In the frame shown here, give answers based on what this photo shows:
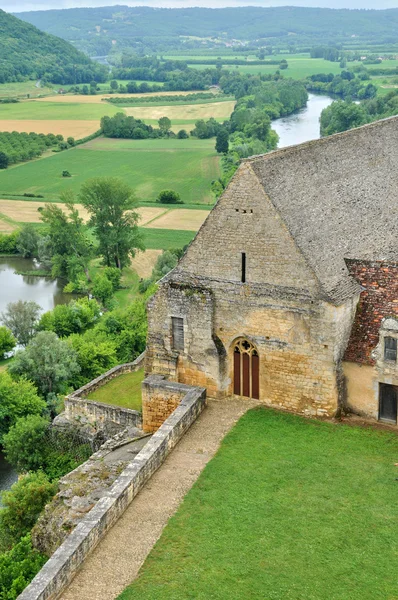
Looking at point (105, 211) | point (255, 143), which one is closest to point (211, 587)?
point (105, 211)

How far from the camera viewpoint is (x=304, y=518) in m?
21.7

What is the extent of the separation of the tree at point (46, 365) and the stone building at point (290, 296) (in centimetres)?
1961

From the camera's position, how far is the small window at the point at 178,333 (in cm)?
2931

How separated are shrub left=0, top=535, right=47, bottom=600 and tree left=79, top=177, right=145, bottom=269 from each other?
5433 cm

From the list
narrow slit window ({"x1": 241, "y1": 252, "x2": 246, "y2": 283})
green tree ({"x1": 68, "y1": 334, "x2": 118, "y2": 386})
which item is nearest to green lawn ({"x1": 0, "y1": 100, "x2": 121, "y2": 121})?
green tree ({"x1": 68, "y1": 334, "x2": 118, "y2": 386})

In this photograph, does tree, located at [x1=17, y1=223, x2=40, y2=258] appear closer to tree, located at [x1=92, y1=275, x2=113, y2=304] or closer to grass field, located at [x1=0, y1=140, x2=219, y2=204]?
tree, located at [x1=92, y1=275, x2=113, y2=304]

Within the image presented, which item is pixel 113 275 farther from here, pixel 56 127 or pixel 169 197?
pixel 56 127

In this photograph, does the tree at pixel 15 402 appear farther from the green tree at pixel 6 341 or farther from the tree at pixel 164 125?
the tree at pixel 164 125

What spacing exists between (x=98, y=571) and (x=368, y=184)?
706 inches

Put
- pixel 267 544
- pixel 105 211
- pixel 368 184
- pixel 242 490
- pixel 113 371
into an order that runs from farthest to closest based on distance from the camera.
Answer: pixel 105 211
pixel 113 371
pixel 368 184
pixel 242 490
pixel 267 544

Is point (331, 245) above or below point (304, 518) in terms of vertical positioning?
above

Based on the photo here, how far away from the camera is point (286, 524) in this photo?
2142cm

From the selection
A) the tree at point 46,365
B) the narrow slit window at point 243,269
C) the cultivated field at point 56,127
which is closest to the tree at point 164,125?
the cultivated field at point 56,127

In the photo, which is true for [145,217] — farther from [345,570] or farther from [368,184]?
[345,570]
